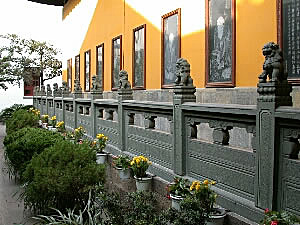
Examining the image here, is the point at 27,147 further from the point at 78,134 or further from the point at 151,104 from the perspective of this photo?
the point at 151,104

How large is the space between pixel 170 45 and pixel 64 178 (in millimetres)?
5951

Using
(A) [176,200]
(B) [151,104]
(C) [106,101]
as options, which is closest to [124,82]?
(C) [106,101]

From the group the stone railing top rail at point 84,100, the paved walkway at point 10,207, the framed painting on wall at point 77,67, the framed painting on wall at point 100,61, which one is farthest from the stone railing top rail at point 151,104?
the framed painting on wall at point 77,67

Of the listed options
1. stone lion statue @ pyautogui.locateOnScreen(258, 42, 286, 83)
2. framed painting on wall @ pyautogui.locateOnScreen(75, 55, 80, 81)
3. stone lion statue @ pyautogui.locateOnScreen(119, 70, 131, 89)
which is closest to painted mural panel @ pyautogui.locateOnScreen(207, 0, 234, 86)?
stone lion statue @ pyautogui.locateOnScreen(119, 70, 131, 89)

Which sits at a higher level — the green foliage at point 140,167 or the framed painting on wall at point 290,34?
the framed painting on wall at point 290,34

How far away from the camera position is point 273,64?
3.97 meters

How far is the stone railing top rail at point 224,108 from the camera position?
4.22 m

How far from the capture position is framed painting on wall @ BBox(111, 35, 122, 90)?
1503 cm

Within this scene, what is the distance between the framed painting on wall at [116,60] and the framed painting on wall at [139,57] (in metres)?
1.65

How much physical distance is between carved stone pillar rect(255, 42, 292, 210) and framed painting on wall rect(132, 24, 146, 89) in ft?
27.8

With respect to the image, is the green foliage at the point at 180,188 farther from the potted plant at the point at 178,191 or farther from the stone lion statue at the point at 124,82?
the stone lion statue at the point at 124,82

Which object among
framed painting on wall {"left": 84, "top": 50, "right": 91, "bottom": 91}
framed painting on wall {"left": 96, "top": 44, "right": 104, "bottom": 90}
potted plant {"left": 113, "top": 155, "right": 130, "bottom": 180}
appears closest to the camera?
potted plant {"left": 113, "top": 155, "right": 130, "bottom": 180}

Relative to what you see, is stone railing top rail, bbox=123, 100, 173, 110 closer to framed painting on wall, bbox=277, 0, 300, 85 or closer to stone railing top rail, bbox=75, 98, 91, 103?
framed painting on wall, bbox=277, 0, 300, 85

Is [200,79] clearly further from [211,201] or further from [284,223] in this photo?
[284,223]
